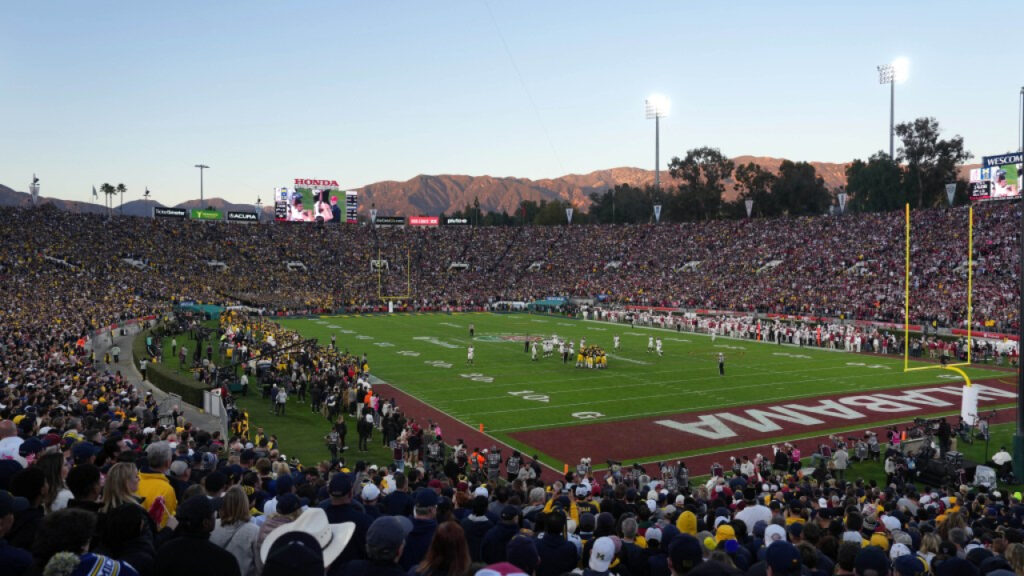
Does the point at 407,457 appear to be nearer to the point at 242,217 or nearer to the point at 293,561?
the point at 293,561

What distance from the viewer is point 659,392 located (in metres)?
26.8

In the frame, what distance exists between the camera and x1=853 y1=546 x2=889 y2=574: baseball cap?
15.2ft

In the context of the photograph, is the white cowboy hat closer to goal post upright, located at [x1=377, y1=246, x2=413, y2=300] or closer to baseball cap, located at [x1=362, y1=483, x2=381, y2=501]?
baseball cap, located at [x1=362, y1=483, x2=381, y2=501]

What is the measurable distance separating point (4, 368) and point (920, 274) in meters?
51.4

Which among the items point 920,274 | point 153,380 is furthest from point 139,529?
point 920,274

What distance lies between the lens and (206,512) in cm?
385

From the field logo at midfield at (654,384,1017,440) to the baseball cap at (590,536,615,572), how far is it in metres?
A: 16.7

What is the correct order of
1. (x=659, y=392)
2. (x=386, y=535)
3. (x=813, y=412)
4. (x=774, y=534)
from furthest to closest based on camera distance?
(x=659, y=392) < (x=813, y=412) < (x=774, y=534) < (x=386, y=535)

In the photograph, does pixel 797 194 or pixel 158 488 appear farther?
pixel 797 194

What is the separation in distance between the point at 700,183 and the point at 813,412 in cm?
7577

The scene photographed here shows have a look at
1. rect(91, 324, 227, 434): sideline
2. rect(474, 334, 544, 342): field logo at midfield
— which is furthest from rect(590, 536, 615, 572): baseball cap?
rect(474, 334, 544, 342): field logo at midfield

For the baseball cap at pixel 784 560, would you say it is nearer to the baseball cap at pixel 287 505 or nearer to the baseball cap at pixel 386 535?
the baseball cap at pixel 386 535

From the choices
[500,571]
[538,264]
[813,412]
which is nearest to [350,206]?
[538,264]

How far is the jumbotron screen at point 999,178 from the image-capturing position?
55.3 metres
